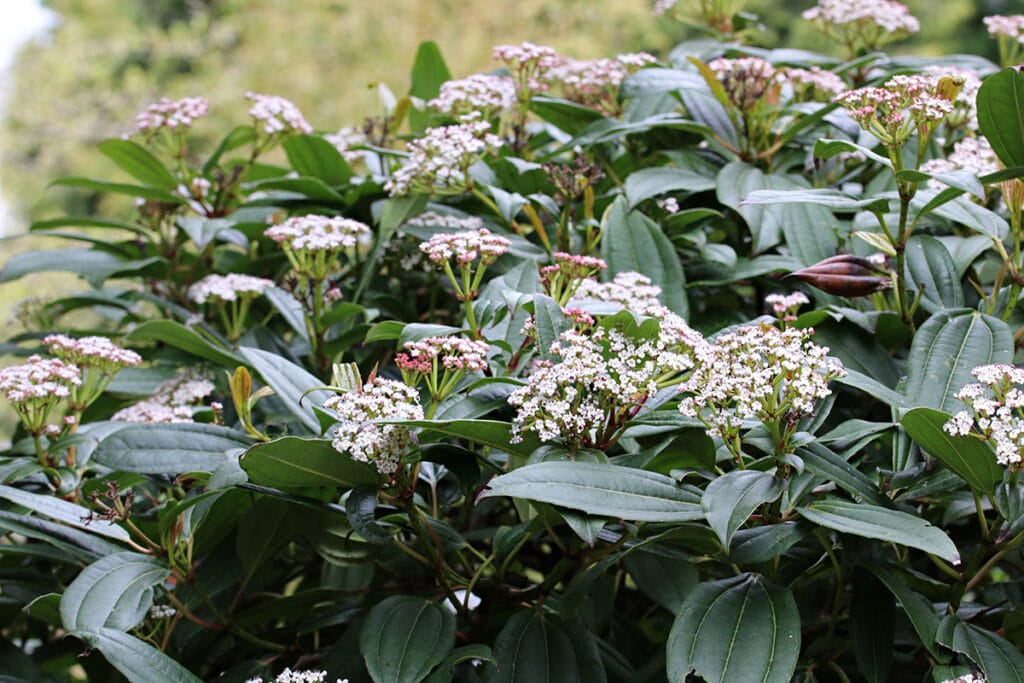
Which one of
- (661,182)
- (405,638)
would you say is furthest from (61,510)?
(661,182)

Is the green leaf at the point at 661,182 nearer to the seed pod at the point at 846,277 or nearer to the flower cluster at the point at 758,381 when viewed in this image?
the seed pod at the point at 846,277

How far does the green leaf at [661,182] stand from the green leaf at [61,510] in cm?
72

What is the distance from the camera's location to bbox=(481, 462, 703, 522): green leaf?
2.52 feet

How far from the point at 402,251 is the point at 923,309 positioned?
0.69 metres

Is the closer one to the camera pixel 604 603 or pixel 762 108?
pixel 604 603

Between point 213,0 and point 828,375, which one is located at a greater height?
point 828,375

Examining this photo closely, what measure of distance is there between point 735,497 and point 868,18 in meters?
1.13

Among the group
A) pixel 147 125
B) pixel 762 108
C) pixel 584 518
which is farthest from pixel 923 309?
pixel 147 125

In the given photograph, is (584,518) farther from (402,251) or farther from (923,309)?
(402,251)

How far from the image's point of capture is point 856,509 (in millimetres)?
823

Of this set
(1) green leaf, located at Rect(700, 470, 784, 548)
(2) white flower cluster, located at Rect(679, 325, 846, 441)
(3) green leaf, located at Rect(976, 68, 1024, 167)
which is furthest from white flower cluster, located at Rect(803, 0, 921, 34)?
(1) green leaf, located at Rect(700, 470, 784, 548)

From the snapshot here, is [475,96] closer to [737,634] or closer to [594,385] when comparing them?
[594,385]

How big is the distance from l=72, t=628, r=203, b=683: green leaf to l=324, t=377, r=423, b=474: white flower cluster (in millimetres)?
249

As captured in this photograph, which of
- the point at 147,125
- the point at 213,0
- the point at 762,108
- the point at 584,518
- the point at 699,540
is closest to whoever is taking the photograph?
the point at 584,518
